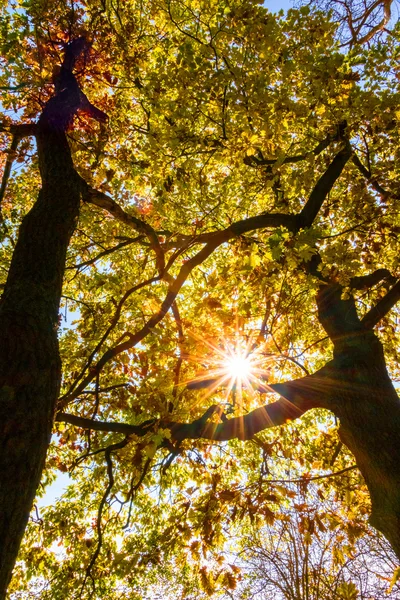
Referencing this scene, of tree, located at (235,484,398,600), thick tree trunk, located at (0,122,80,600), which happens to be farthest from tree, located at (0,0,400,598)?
tree, located at (235,484,398,600)

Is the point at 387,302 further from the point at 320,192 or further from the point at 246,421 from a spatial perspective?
the point at 246,421

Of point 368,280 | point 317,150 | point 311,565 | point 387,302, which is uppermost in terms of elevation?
point 317,150

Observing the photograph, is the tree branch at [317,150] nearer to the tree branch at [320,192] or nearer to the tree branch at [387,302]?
the tree branch at [320,192]

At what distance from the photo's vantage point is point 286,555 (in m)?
10.1

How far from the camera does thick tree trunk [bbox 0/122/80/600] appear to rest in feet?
6.91

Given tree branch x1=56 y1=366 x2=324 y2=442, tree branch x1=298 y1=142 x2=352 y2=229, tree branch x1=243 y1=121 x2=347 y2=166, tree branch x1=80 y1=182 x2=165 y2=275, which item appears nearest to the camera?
tree branch x1=80 y1=182 x2=165 y2=275

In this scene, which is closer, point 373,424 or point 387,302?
point 373,424

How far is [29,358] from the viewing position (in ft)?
8.39

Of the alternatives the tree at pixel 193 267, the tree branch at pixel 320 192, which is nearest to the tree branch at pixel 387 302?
the tree at pixel 193 267

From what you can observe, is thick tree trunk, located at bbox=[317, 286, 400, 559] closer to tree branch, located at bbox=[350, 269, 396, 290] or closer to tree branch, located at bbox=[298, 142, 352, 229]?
tree branch, located at bbox=[350, 269, 396, 290]

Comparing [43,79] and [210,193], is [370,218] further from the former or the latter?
[43,79]

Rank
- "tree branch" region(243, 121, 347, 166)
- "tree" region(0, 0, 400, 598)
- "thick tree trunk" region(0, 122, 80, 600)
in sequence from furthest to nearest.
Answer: "tree branch" region(243, 121, 347, 166) < "tree" region(0, 0, 400, 598) < "thick tree trunk" region(0, 122, 80, 600)

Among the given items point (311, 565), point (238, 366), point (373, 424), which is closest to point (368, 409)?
point (373, 424)

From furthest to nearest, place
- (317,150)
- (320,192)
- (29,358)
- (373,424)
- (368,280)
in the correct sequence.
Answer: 1. (317,150)
2. (320,192)
3. (368,280)
4. (373,424)
5. (29,358)
